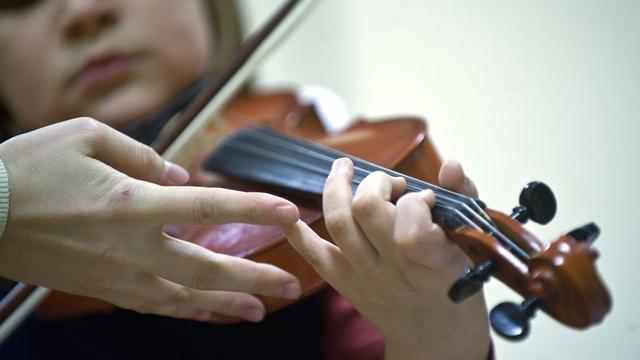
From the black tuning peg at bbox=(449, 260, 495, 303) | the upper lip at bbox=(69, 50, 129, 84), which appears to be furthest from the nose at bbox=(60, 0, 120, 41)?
the black tuning peg at bbox=(449, 260, 495, 303)

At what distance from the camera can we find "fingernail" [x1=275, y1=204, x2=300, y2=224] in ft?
1.12

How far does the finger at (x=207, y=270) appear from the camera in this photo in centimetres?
37

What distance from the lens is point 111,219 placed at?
1.13 ft

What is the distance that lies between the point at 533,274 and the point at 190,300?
0.68 feet

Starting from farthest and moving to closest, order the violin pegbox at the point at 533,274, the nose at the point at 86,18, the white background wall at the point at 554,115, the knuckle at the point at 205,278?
the nose at the point at 86,18 < the white background wall at the point at 554,115 < the knuckle at the point at 205,278 < the violin pegbox at the point at 533,274

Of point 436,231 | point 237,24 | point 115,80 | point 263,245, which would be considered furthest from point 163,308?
point 237,24

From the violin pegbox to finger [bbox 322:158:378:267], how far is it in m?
0.04

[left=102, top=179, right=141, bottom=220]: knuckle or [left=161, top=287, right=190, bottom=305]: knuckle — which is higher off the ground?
[left=102, top=179, right=141, bottom=220]: knuckle

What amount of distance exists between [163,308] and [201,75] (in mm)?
425

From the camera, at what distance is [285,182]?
0.52 meters

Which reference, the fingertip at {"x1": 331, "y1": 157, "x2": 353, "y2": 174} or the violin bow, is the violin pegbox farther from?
the violin bow

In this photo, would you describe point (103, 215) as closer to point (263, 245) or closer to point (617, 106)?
point (263, 245)

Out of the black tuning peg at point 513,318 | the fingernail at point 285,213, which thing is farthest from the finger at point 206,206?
the black tuning peg at point 513,318

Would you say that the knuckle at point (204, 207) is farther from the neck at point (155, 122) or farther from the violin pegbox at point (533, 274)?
the neck at point (155, 122)
